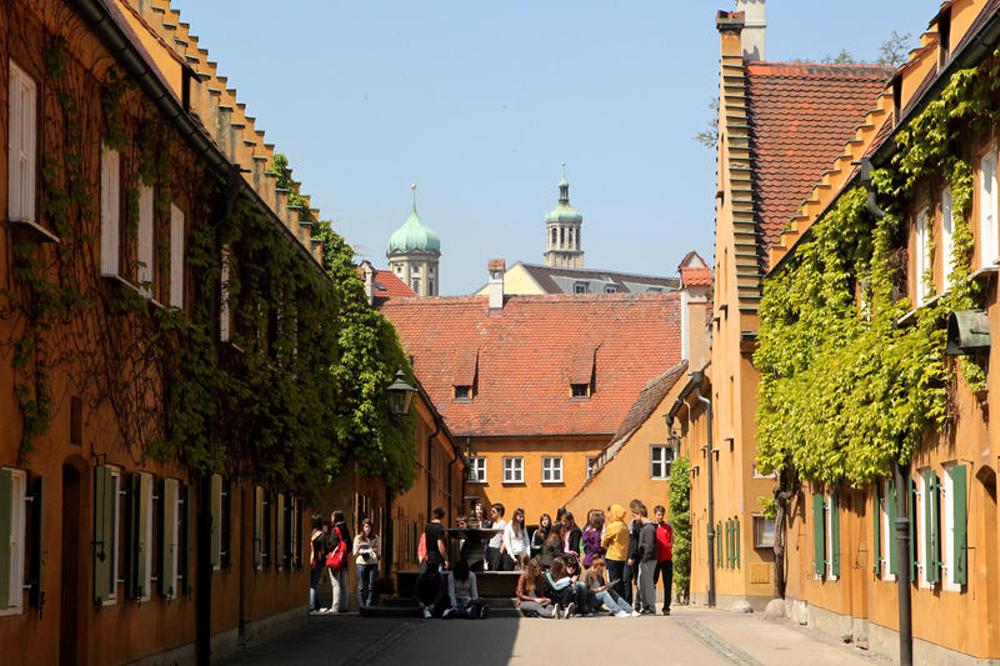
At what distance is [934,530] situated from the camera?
20.7 metres

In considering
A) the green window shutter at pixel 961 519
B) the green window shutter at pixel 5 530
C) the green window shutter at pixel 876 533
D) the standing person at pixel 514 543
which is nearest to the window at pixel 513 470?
the standing person at pixel 514 543

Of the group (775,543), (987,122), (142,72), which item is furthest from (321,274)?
(987,122)

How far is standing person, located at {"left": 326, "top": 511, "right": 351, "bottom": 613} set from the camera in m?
35.4

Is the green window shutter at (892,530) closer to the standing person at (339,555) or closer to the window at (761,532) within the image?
the standing person at (339,555)

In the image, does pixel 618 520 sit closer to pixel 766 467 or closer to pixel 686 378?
pixel 766 467

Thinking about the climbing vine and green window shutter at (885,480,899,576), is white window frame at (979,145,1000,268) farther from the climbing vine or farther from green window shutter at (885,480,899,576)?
green window shutter at (885,480,899,576)

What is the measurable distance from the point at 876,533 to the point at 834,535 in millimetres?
3710

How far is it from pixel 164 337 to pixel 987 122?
8.61 m

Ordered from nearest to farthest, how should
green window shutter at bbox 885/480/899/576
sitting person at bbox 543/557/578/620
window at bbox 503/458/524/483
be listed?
1. green window shutter at bbox 885/480/899/576
2. sitting person at bbox 543/557/578/620
3. window at bbox 503/458/524/483

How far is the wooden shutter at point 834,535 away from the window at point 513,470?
61282 mm

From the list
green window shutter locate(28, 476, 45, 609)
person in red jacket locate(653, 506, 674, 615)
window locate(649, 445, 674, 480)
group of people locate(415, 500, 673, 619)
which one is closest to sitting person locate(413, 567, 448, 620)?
group of people locate(415, 500, 673, 619)

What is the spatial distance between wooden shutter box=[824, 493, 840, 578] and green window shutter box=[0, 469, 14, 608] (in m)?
15.8

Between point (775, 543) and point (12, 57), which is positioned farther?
point (775, 543)

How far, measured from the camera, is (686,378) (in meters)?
66.9
